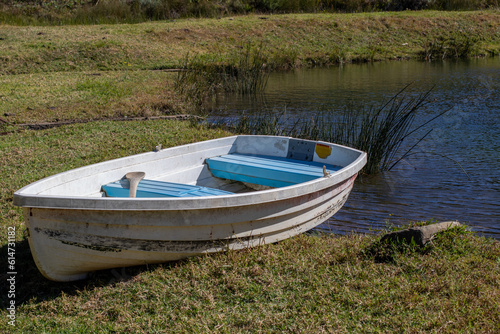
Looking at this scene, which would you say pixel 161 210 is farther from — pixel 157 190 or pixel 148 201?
pixel 157 190

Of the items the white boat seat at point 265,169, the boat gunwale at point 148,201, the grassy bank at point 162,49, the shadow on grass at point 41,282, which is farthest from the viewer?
the grassy bank at point 162,49

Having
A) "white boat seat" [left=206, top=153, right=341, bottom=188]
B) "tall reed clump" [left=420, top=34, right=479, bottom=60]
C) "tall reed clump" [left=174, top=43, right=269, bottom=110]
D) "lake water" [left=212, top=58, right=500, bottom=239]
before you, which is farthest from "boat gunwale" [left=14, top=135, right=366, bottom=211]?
"tall reed clump" [left=420, top=34, right=479, bottom=60]

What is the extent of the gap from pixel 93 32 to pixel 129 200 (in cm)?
1699

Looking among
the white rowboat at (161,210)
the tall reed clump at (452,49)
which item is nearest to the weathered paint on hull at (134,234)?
the white rowboat at (161,210)

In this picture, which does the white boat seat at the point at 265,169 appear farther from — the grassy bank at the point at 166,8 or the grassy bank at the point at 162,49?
the grassy bank at the point at 166,8

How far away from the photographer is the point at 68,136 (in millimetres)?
7434

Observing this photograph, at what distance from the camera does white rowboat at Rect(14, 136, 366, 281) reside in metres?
3.36

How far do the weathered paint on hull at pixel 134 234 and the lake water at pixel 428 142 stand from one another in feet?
5.23

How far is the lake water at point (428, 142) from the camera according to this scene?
563cm

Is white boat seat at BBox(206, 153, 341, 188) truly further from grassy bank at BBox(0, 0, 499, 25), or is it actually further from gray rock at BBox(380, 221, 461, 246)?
grassy bank at BBox(0, 0, 499, 25)

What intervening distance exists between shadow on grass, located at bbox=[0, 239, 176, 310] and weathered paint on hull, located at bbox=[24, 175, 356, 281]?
10cm

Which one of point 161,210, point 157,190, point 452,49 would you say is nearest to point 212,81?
point 157,190

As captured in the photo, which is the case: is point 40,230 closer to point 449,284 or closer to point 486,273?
point 449,284

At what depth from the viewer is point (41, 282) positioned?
3.73 meters
